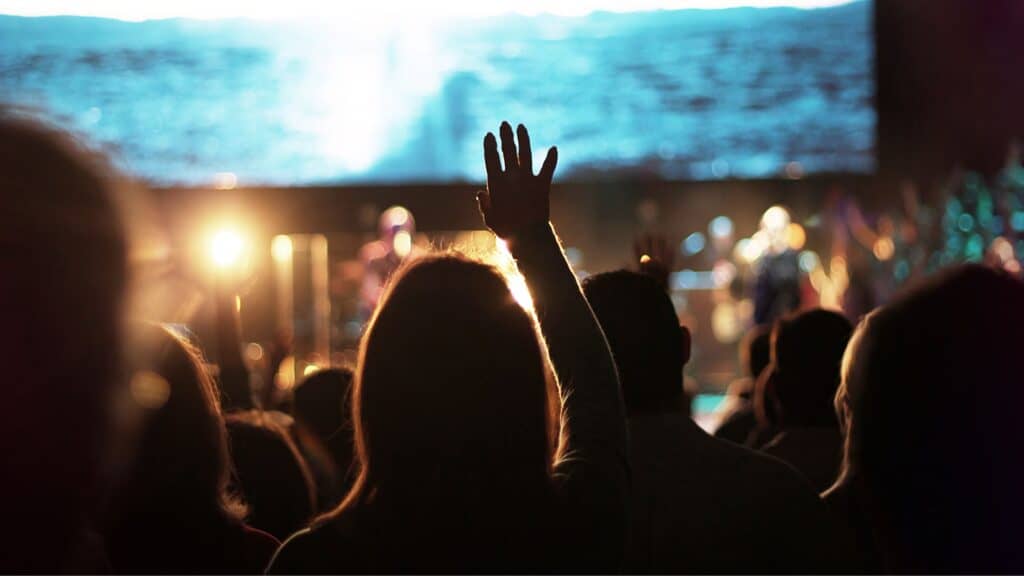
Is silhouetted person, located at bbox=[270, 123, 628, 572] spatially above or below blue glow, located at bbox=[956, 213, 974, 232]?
below

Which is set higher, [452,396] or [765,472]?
[452,396]

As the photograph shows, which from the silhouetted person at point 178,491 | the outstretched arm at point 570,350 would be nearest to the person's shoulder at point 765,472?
the outstretched arm at point 570,350

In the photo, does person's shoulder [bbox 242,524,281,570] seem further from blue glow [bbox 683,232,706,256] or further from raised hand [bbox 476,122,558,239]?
blue glow [bbox 683,232,706,256]

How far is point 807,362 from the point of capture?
2.92 metres

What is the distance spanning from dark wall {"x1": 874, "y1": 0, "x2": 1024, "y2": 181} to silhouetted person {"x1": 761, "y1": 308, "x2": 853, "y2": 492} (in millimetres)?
7673

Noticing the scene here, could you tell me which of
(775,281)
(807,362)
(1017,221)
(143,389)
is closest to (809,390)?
(807,362)

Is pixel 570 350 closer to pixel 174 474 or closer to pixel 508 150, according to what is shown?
pixel 508 150

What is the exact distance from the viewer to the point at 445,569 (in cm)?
143

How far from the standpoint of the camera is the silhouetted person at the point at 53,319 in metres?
0.78

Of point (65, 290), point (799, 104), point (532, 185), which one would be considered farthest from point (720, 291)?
point (65, 290)

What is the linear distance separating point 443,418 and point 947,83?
10.9m

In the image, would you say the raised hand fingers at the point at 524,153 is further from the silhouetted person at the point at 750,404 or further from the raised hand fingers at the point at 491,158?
the silhouetted person at the point at 750,404

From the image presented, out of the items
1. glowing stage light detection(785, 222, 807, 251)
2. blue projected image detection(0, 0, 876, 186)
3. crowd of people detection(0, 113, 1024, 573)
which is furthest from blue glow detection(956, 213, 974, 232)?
crowd of people detection(0, 113, 1024, 573)

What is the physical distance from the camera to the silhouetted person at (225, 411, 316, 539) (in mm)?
2502
